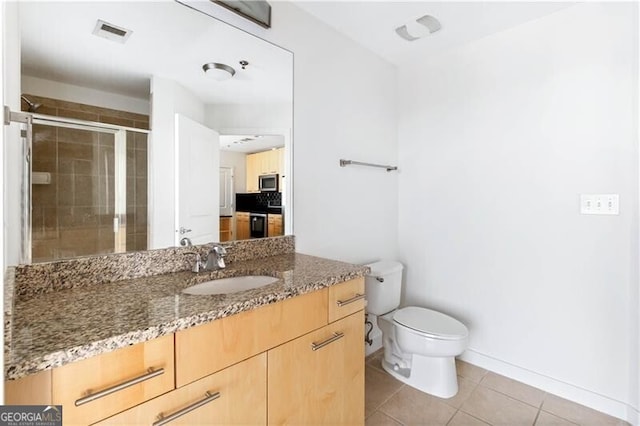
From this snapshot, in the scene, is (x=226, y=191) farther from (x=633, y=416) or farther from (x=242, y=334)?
(x=633, y=416)

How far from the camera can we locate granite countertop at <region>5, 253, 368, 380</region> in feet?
2.16

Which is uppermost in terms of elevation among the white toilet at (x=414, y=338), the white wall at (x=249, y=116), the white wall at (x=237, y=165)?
the white wall at (x=249, y=116)

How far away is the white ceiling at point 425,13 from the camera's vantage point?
179 cm

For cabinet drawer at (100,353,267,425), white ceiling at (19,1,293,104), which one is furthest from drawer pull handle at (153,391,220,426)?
white ceiling at (19,1,293,104)

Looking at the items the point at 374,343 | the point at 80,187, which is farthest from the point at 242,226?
the point at 374,343

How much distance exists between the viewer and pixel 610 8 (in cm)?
167

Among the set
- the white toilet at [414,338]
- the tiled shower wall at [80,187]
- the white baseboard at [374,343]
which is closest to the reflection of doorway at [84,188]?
the tiled shower wall at [80,187]

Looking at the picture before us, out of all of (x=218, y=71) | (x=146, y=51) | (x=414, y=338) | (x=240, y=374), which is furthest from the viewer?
(x=414, y=338)

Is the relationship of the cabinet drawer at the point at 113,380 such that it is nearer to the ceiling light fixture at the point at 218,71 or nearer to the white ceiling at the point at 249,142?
the white ceiling at the point at 249,142

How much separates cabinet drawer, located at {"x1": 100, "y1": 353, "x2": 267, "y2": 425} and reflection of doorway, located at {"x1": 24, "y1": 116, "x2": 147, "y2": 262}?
67 cm

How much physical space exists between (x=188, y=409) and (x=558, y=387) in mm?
2113

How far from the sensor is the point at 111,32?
122cm

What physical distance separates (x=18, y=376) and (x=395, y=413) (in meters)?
1.68

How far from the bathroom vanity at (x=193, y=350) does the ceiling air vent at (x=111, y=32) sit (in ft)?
2.95
